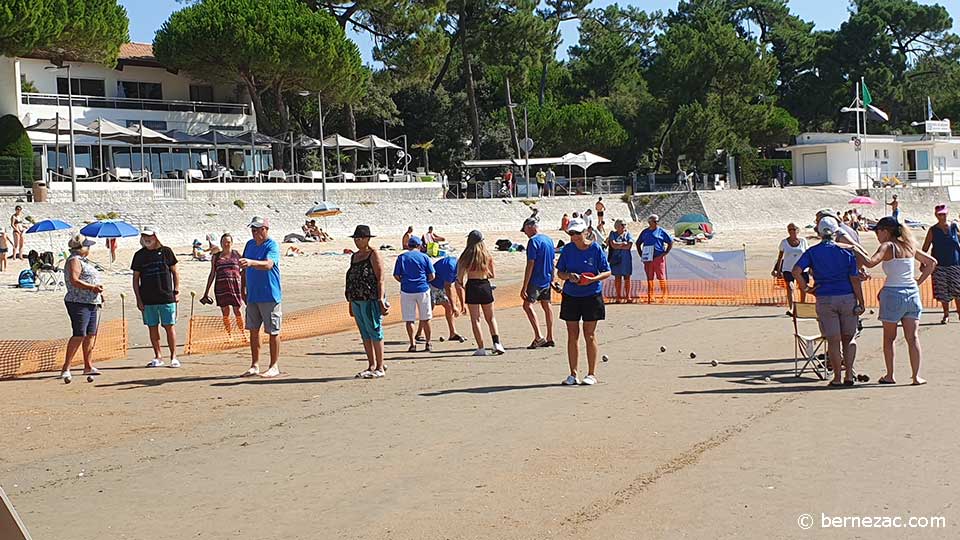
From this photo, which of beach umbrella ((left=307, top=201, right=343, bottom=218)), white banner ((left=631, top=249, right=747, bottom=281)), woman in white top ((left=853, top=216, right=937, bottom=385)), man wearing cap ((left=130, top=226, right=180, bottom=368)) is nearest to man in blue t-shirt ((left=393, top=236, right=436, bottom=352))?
man wearing cap ((left=130, top=226, right=180, bottom=368))

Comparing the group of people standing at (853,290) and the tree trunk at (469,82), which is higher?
the tree trunk at (469,82)

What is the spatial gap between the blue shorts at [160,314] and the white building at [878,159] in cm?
5816

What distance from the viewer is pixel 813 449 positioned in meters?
7.40

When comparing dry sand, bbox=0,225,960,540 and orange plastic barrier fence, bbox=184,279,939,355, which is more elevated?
orange plastic barrier fence, bbox=184,279,939,355

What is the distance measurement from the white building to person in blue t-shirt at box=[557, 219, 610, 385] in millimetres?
58231

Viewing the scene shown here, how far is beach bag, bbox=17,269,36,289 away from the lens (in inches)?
948

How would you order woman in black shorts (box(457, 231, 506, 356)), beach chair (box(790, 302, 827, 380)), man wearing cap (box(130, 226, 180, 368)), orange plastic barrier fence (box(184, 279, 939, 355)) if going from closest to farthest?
beach chair (box(790, 302, 827, 380)), man wearing cap (box(130, 226, 180, 368)), woman in black shorts (box(457, 231, 506, 356)), orange plastic barrier fence (box(184, 279, 939, 355))

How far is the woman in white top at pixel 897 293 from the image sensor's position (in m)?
9.76

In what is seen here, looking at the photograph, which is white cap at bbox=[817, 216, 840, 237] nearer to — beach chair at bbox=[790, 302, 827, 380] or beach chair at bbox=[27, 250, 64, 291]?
beach chair at bbox=[790, 302, 827, 380]

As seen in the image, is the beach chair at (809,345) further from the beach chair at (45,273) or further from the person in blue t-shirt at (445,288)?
the beach chair at (45,273)

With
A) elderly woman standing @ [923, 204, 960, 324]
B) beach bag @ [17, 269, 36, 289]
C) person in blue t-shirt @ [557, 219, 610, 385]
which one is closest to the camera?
person in blue t-shirt @ [557, 219, 610, 385]

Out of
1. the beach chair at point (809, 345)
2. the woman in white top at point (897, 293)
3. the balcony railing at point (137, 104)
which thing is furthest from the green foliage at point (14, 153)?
the woman in white top at point (897, 293)

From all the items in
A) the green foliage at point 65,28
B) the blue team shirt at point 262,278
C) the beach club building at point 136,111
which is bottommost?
the blue team shirt at point 262,278

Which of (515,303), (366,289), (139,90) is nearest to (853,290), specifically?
(366,289)
